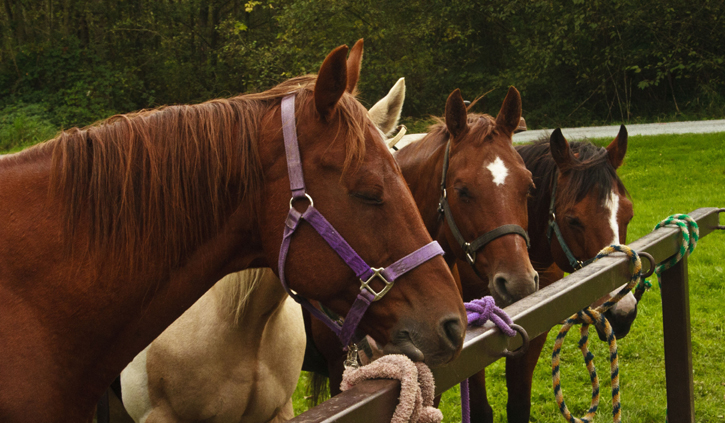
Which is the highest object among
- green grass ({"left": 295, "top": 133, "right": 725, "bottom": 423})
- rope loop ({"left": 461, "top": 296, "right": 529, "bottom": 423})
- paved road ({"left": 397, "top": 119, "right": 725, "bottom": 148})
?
rope loop ({"left": 461, "top": 296, "right": 529, "bottom": 423})

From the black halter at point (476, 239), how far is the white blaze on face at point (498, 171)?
0.24m

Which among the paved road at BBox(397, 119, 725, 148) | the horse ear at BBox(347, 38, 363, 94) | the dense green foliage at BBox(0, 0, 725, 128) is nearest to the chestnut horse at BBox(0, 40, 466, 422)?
the horse ear at BBox(347, 38, 363, 94)

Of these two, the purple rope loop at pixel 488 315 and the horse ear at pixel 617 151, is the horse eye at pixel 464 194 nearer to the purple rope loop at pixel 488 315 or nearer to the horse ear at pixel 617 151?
the horse ear at pixel 617 151

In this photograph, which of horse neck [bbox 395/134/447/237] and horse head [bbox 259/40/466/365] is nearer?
horse head [bbox 259/40/466/365]

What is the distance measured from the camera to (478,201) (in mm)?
2826

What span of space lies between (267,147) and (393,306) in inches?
21.6

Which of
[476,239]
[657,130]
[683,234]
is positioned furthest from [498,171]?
[657,130]

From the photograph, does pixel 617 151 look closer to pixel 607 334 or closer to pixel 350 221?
pixel 607 334

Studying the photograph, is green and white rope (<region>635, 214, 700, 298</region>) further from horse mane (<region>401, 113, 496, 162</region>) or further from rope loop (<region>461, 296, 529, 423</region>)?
rope loop (<region>461, 296, 529, 423</region>)

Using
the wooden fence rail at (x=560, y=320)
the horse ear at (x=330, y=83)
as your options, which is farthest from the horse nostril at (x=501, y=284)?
the horse ear at (x=330, y=83)

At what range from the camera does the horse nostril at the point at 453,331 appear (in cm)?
134

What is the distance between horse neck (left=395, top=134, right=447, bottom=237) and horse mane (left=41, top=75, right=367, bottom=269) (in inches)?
62.6

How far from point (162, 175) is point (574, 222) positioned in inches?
92.1

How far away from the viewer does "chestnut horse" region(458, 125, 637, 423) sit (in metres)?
3.03
